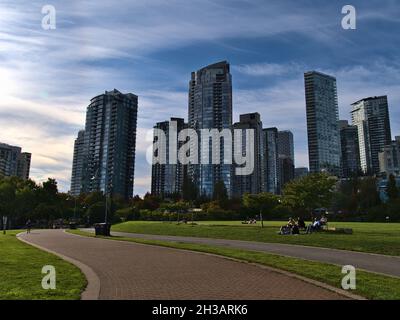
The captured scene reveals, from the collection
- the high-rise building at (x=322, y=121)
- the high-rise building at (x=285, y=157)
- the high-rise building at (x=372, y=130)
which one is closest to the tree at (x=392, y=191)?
the high-rise building at (x=322, y=121)

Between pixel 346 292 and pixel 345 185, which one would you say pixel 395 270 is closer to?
pixel 346 292

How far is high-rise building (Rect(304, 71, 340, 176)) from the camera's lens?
108869mm

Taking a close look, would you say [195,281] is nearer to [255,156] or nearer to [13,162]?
[255,156]

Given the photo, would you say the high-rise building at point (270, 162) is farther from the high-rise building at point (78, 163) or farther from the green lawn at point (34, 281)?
Answer: the green lawn at point (34, 281)

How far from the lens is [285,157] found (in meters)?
120

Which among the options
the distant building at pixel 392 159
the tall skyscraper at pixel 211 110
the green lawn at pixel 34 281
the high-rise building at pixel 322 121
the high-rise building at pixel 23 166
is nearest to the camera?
the green lawn at pixel 34 281

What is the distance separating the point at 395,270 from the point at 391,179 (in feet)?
286

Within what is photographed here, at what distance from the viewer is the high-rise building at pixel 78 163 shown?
125562mm

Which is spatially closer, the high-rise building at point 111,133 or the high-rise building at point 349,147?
the high-rise building at point 111,133

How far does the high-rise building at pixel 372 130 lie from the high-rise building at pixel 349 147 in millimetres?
4788

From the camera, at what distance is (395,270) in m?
11.8

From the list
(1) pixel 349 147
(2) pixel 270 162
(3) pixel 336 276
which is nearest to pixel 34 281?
(3) pixel 336 276

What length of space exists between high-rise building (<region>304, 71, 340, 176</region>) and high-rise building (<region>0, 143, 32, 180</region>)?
97.6m

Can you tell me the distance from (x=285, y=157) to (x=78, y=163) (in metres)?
72.9
